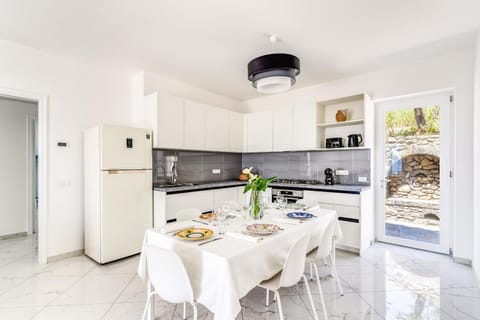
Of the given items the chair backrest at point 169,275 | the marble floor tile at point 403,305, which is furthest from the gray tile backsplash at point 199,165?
the marble floor tile at point 403,305

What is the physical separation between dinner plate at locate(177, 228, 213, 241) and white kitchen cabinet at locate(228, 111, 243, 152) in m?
2.91

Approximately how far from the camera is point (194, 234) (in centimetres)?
170

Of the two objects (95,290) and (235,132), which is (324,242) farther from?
(235,132)

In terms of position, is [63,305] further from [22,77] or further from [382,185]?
[382,185]

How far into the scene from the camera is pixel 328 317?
190cm

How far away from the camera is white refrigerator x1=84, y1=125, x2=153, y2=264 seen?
115 inches

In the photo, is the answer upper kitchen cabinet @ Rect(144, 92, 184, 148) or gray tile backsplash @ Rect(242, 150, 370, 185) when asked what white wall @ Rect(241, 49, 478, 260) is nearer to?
gray tile backsplash @ Rect(242, 150, 370, 185)

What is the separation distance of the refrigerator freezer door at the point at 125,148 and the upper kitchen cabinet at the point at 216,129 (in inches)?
41.8

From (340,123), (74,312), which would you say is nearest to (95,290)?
(74,312)

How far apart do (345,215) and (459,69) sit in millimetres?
2325

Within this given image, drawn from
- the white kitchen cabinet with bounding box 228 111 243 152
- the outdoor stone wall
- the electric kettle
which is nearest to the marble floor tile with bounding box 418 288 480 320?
the outdoor stone wall

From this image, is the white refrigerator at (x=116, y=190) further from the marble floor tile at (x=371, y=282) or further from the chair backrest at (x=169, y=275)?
the marble floor tile at (x=371, y=282)

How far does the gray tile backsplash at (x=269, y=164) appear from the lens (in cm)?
377

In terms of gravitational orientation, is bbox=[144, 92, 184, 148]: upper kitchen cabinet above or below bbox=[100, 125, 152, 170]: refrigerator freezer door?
above
